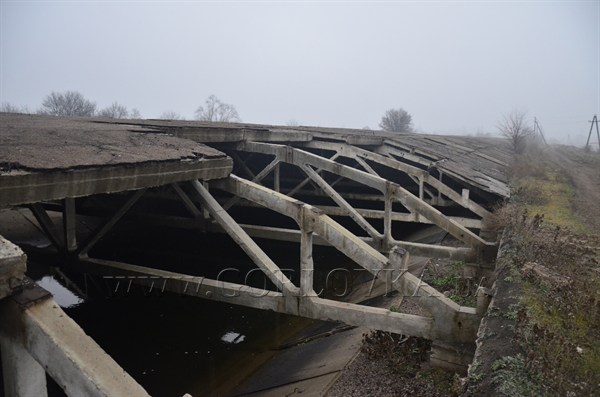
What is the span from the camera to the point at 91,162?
3670 millimetres

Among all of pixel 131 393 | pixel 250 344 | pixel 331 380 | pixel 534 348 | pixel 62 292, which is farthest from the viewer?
pixel 62 292

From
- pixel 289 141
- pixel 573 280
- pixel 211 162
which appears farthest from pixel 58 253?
pixel 573 280

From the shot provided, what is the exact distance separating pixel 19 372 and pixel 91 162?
7.21 ft

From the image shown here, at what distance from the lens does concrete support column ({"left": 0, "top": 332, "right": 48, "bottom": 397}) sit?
1864 millimetres

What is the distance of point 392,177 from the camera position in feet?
43.2

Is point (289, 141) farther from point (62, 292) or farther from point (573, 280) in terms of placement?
point (573, 280)

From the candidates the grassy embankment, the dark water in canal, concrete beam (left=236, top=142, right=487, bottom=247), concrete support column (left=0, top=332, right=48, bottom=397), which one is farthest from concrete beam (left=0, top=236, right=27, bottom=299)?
concrete beam (left=236, top=142, right=487, bottom=247)

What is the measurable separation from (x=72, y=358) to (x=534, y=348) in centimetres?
306

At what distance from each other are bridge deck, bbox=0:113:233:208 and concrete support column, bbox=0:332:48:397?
149 centimetres

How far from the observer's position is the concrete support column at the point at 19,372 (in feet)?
6.12

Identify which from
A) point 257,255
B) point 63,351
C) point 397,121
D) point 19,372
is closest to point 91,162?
point 257,255

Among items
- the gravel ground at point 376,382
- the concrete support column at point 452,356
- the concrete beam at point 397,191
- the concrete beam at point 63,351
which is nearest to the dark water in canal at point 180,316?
the gravel ground at point 376,382

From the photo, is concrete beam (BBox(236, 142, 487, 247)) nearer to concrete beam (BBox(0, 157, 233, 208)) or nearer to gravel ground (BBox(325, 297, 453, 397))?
concrete beam (BBox(0, 157, 233, 208))

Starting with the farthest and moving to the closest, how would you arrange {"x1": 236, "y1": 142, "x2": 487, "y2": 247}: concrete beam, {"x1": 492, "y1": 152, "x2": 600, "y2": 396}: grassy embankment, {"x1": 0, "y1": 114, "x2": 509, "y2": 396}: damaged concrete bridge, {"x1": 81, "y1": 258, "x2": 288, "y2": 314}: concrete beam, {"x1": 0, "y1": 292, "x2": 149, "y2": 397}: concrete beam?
{"x1": 236, "y1": 142, "x2": 487, "y2": 247}: concrete beam, {"x1": 81, "y1": 258, "x2": 288, "y2": 314}: concrete beam, {"x1": 492, "y1": 152, "x2": 600, "y2": 396}: grassy embankment, {"x1": 0, "y1": 114, "x2": 509, "y2": 396}: damaged concrete bridge, {"x1": 0, "y1": 292, "x2": 149, "y2": 397}: concrete beam
